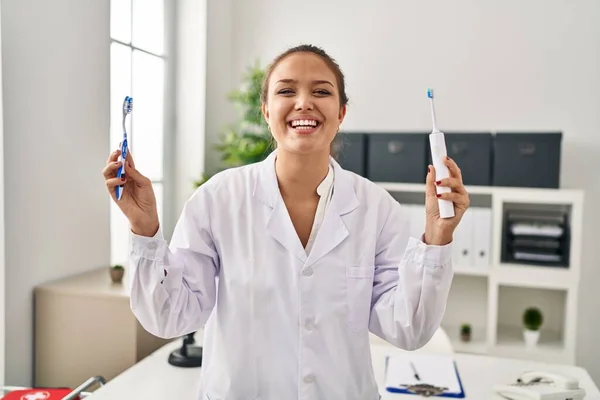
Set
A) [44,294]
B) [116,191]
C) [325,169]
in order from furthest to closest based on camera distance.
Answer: [44,294] → [325,169] → [116,191]

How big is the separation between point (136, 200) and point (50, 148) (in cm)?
133

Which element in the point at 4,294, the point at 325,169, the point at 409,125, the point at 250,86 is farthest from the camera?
the point at 409,125

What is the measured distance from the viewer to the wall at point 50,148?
1987 millimetres

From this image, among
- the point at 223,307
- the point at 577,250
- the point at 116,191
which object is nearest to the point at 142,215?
the point at 116,191

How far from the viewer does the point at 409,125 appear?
10.9 feet

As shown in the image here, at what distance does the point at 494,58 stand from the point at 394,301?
2457mm

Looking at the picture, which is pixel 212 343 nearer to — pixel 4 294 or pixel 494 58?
pixel 4 294

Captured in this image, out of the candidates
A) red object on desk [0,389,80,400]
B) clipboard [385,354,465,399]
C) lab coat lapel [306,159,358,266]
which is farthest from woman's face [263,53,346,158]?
red object on desk [0,389,80,400]

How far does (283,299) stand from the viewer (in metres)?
1.17

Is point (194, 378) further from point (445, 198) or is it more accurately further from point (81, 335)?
point (445, 198)

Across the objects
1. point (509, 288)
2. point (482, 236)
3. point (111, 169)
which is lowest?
point (509, 288)

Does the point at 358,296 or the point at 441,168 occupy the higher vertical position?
the point at 441,168

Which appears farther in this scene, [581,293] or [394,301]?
[581,293]

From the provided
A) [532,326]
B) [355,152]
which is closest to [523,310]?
[532,326]
